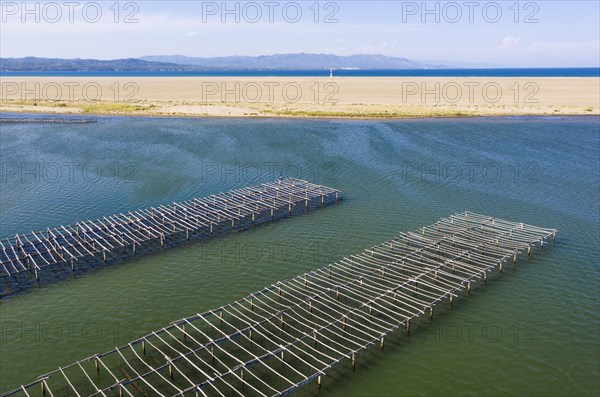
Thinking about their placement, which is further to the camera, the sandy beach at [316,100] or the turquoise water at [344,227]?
the sandy beach at [316,100]

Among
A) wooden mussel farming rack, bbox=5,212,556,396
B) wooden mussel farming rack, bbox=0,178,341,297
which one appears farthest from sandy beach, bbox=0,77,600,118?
wooden mussel farming rack, bbox=5,212,556,396

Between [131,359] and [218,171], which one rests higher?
[218,171]

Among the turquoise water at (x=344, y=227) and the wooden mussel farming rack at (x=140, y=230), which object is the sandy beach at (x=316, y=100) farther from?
the wooden mussel farming rack at (x=140, y=230)

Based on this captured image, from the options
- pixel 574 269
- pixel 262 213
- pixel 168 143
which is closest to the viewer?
pixel 574 269

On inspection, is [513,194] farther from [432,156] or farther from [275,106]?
[275,106]

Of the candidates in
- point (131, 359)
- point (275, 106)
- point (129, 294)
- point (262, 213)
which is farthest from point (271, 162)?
point (275, 106)

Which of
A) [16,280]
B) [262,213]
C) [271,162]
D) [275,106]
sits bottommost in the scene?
[16,280]

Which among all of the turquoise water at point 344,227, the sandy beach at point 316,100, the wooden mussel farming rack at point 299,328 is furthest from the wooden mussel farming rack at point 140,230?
the sandy beach at point 316,100

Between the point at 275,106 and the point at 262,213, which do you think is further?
the point at 275,106
